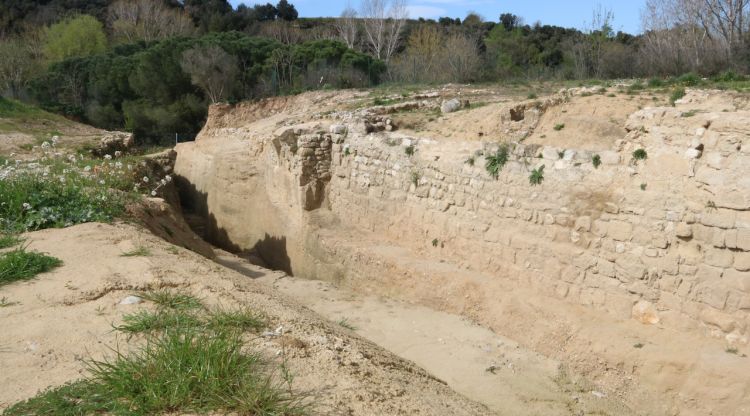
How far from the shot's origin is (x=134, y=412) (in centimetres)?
251

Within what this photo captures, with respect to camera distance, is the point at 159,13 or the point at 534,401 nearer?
the point at 534,401

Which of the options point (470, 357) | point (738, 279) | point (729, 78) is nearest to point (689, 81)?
point (729, 78)

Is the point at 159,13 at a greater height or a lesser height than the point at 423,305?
greater

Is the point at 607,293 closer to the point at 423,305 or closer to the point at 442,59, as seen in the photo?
the point at 423,305

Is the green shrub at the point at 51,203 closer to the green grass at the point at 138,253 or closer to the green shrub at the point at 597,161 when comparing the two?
the green grass at the point at 138,253

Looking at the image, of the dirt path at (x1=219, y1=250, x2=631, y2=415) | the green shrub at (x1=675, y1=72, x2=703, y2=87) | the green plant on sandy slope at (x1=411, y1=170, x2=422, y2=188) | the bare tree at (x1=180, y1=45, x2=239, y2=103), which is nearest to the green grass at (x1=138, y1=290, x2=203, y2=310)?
the dirt path at (x1=219, y1=250, x2=631, y2=415)

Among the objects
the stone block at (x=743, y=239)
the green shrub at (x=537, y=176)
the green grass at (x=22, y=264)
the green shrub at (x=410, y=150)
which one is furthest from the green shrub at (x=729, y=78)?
the green grass at (x=22, y=264)

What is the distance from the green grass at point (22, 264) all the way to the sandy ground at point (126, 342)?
0.39ft

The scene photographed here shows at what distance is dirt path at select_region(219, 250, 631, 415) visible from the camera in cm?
564

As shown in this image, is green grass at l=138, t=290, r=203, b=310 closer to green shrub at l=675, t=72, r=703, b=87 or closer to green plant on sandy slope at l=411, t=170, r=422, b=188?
green plant on sandy slope at l=411, t=170, r=422, b=188

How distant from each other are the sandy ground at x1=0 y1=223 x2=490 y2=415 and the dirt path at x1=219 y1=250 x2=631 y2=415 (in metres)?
2.29

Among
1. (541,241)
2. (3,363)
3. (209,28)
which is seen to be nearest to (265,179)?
(541,241)

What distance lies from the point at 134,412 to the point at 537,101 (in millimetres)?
7944

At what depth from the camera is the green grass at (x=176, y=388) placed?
258cm
